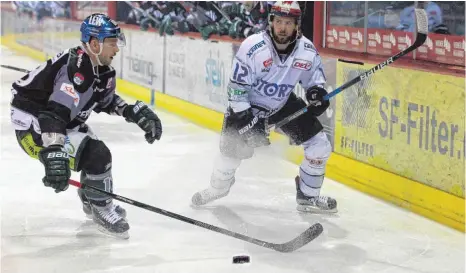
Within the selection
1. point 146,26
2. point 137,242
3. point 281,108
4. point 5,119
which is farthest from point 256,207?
point 146,26

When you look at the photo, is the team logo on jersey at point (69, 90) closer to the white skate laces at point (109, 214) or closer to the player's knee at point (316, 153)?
the white skate laces at point (109, 214)

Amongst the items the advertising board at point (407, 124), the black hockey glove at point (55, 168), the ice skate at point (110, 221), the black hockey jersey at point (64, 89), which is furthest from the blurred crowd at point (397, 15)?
the black hockey glove at point (55, 168)

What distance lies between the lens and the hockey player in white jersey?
3980mm

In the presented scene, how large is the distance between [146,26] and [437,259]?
19.4ft

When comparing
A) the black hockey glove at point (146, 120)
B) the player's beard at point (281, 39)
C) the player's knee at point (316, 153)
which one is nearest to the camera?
the black hockey glove at point (146, 120)

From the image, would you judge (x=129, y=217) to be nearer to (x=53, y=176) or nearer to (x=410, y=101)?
(x=53, y=176)

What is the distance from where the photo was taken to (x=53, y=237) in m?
3.77

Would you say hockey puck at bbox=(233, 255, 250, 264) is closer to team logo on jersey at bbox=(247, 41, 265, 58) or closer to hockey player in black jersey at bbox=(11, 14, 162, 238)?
hockey player in black jersey at bbox=(11, 14, 162, 238)

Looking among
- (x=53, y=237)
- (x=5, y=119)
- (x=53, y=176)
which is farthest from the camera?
(x=5, y=119)

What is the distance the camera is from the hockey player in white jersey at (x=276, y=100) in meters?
3.98

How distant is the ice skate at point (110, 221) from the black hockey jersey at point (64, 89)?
407 millimetres

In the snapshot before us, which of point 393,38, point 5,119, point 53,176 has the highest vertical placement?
point 393,38

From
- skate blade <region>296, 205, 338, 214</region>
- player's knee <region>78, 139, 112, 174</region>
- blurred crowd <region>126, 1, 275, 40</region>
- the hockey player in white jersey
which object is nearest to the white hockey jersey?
the hockey player in white jersey

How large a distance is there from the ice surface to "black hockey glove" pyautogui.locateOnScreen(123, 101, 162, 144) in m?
0.46
